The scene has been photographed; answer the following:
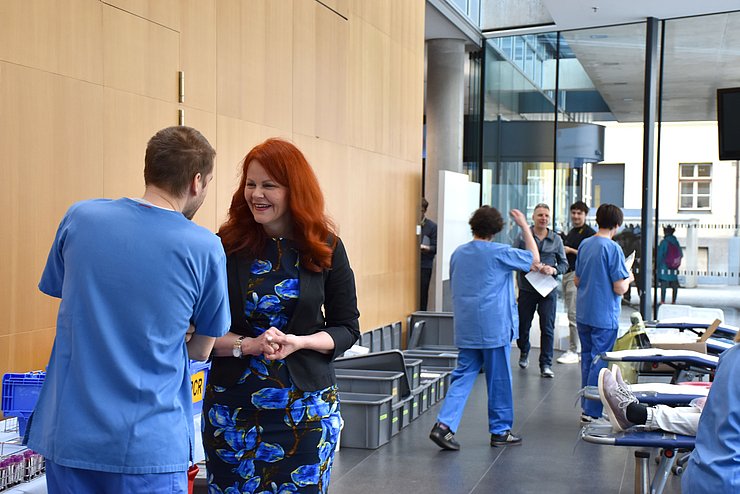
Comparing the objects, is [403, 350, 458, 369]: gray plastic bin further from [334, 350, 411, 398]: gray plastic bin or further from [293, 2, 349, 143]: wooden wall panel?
[293, 2, 349, 143]: wooden wall panel

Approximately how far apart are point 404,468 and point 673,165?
7.36m

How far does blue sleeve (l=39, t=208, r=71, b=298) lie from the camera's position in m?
2.05

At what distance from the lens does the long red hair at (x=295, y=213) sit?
2469 millimetres

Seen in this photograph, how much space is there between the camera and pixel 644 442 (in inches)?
150

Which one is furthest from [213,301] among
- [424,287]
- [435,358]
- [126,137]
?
[424,287]

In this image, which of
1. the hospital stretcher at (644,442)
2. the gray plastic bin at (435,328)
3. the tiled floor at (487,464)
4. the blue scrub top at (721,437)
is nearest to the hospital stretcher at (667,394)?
the hospital stretcher at (644,442)

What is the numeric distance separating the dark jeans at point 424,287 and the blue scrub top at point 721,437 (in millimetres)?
8174

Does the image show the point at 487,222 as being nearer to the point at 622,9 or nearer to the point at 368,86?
the point at 368,86

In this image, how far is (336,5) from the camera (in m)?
7.60

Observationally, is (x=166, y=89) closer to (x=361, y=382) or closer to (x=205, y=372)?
(x=205, y=372)

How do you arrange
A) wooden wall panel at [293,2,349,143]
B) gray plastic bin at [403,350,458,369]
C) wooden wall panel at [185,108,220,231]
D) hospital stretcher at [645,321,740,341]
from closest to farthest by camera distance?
wooden wall panel at [185,108,220,231] < wooden wall panel at [293,2,349,143] < hospital stretcher at [645,321,740,341] < gray plastic bin at [403,350,458,369]

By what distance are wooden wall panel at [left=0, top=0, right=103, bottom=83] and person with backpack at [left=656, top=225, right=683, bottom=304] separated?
8.59 m

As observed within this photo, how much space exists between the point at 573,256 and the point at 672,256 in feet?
6.97

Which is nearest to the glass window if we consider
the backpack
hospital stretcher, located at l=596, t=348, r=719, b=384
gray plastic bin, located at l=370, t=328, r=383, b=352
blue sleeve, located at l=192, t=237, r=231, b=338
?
the backpack
